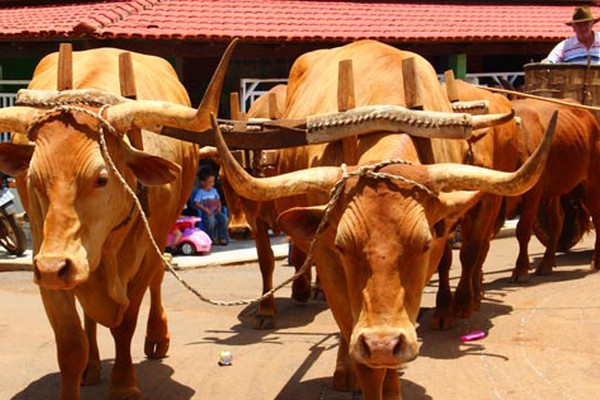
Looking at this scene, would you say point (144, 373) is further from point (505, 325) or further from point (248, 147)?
point (505, 325)

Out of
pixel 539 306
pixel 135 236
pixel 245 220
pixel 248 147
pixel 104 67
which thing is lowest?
pixel 539 306

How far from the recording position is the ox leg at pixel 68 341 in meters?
5.22

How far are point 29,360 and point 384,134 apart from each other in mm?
3200

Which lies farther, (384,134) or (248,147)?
(248,147)

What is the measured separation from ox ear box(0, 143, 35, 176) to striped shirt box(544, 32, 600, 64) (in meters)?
6.49

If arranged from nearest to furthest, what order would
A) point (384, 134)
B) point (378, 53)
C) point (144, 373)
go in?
point (384, 134) → point (378, 53) → point (144, 373)

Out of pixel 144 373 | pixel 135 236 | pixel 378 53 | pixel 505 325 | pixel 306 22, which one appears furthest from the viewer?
pixel 306 22

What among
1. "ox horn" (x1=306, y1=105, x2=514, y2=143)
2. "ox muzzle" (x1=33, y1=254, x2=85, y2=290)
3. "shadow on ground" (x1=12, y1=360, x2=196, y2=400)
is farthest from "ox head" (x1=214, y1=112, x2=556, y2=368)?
"shadow on ground" (x1=12, y1=360, x2=196, y2=400)

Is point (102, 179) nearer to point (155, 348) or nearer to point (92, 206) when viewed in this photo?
point (92, 206)

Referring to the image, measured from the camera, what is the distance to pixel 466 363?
650 centimetres

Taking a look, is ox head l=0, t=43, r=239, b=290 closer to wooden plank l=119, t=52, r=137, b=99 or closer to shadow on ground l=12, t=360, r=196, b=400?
wooden plank l=119, t=52, r=137, b=99

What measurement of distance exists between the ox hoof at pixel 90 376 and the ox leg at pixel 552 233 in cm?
504

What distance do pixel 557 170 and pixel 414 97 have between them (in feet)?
15.9

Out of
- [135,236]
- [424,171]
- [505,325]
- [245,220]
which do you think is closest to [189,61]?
[245,220]
